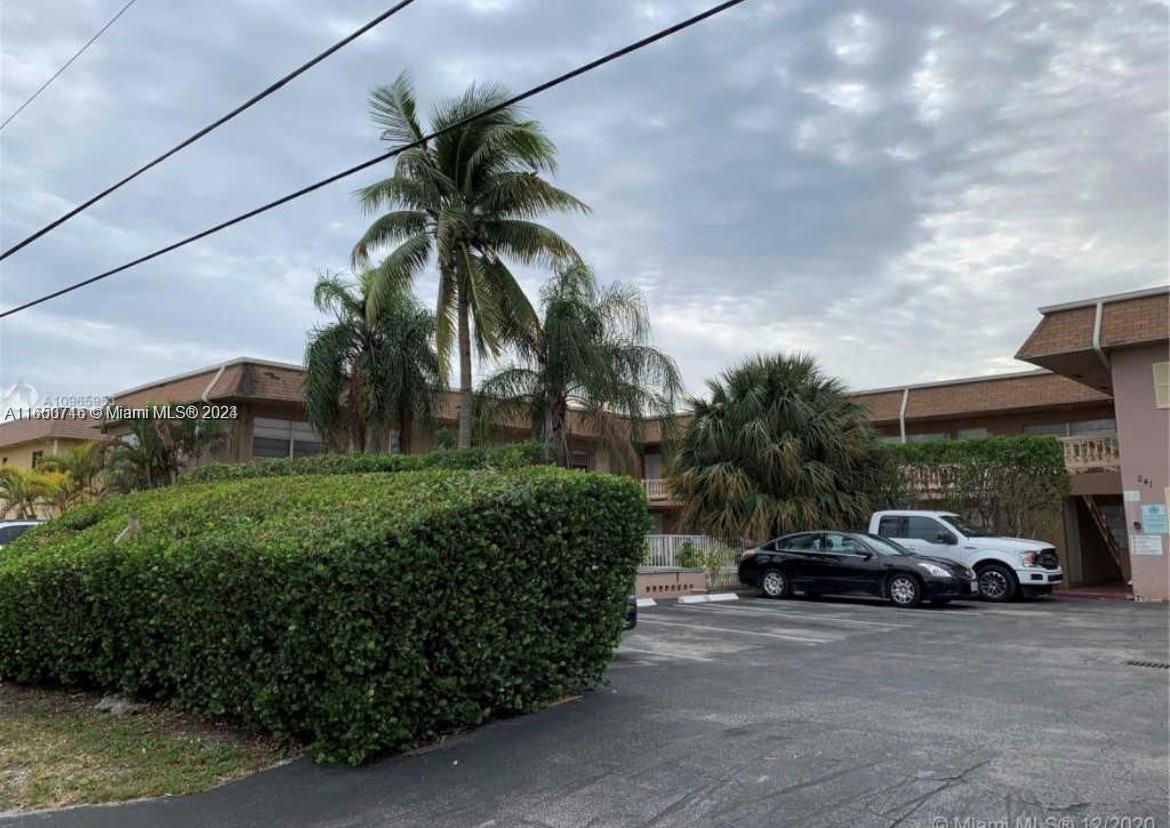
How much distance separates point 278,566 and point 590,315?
1522 cm

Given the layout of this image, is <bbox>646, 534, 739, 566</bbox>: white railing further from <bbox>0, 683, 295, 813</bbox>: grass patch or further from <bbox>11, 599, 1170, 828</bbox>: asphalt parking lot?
<bbox>0, 683, 295, 813</bbox>: grass patch

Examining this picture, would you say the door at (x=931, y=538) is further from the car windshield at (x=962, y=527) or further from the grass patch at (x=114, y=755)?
the grass patch at (x=114, y=755)

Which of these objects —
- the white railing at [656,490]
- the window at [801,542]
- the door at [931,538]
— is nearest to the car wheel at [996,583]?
the door at [931,538]

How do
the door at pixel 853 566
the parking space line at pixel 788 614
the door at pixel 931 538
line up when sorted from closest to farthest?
1. the parking space line at pixel 788 614
2. the door at pixel 853 566
3. the door at pixel 931 538

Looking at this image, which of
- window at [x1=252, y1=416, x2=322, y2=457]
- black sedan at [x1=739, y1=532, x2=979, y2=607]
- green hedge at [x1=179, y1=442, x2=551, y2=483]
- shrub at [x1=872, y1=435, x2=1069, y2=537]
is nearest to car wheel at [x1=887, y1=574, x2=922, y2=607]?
black sedan at [x1=739, y1=532, x2=979, y2=607]

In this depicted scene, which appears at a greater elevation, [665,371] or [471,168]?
[471,168]

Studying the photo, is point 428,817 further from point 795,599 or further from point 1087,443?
point 1087,443

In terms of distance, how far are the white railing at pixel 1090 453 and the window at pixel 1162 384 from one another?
4.30m

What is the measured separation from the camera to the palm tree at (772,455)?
21547mm

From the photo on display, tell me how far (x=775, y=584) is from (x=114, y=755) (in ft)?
48.8

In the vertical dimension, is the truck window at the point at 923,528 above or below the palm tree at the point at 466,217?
below

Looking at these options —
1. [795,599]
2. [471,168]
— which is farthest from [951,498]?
[471,168]

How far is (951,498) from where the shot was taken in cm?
2255

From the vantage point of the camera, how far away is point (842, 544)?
18.0m
